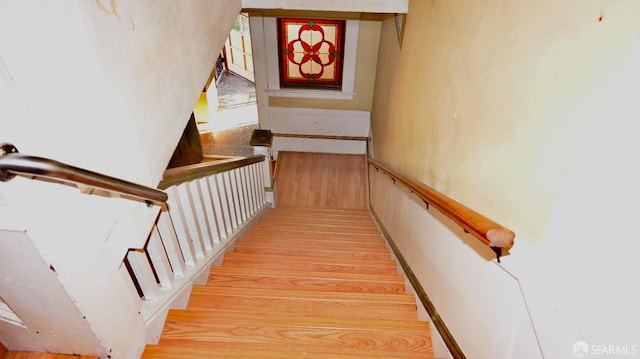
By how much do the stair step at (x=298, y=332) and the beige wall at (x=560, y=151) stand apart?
0.66 m

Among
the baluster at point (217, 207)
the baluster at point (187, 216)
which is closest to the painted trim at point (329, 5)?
the baluster at point (217, 207)

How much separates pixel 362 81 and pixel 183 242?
387cm

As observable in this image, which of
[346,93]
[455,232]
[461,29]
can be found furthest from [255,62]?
[455,232]

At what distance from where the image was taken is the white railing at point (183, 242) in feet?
4.57

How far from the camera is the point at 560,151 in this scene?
0.85m

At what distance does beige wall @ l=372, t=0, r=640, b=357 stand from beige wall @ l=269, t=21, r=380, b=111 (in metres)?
3.18

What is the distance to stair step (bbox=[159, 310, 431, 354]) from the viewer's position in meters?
1.47

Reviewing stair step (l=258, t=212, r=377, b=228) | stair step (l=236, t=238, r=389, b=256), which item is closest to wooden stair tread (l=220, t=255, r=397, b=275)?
stair step (l=236, t=238, r=389, b=256)

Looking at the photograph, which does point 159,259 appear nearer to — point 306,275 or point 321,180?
point 306,275

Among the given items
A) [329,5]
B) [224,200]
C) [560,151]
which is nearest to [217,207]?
[224,200]

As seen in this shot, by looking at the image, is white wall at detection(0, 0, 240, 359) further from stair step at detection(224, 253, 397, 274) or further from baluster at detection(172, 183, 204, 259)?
stair step at detection(224, 253, 397, 274)

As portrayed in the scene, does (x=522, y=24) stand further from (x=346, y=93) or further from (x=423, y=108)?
(x=346, y=93)

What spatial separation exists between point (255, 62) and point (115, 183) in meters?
4.22

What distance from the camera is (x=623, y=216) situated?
2.23 feet
